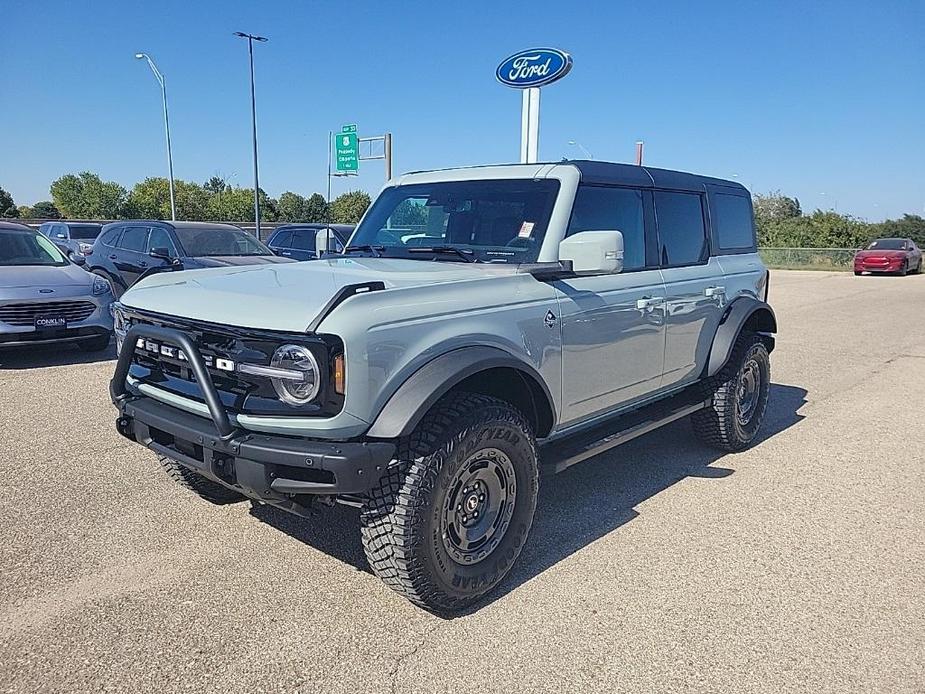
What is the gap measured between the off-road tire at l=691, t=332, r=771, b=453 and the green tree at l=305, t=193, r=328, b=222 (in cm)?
7620

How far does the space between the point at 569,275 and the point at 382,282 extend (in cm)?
113

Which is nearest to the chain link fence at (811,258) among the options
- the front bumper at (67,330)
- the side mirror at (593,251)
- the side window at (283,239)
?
the side window at (283,239)

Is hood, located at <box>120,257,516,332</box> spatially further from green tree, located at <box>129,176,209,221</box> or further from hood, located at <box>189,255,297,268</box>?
green tree, located at <box>129,176,209,221</box>

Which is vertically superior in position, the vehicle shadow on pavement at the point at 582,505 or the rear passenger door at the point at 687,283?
the rear passenger door at the point at 687,283

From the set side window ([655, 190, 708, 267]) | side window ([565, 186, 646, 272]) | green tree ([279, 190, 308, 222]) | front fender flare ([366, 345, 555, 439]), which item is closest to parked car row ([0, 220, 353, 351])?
side window ([565, 186, 646, 272])

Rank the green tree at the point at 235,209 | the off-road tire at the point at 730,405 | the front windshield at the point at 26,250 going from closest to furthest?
the off-road tire at the point at 730,405 < the front windshield at the point at 26,250 < the green tree at the point at 235,209

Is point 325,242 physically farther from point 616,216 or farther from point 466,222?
point 616,216

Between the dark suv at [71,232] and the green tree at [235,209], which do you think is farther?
the green tree at [235,209]

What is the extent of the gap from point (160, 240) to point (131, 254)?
2.79ft

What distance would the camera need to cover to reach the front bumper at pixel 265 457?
8.73ft

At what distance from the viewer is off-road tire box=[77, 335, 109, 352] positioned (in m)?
8.54

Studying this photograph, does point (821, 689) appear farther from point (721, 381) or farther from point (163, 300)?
point (163, 300)

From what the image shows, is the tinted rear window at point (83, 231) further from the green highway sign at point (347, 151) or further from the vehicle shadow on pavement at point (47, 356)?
the green highway sign at point (347, 151)

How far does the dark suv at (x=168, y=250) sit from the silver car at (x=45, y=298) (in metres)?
1.51
